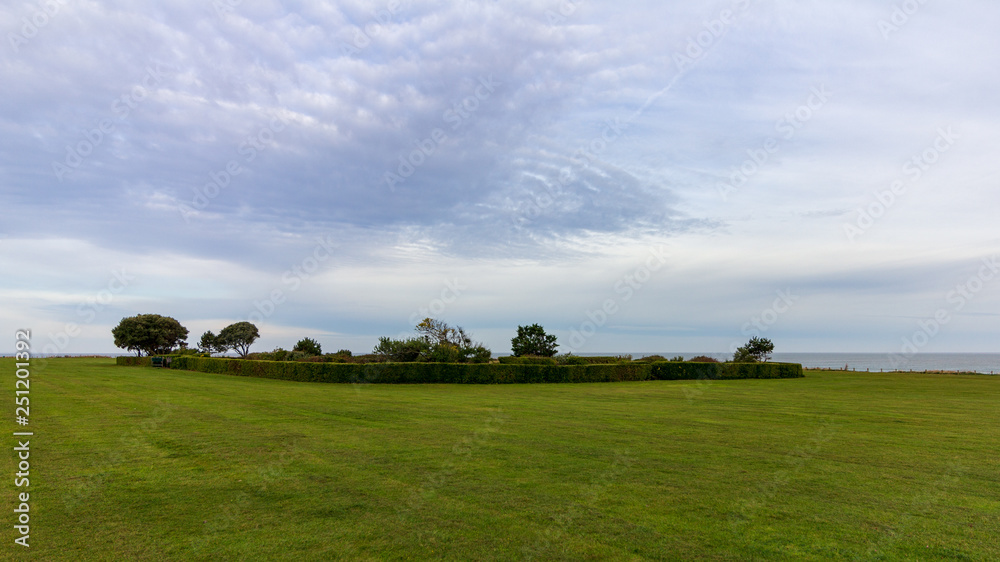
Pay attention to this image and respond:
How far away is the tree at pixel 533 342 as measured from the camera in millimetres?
41812

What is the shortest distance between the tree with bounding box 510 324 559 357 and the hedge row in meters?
12.1

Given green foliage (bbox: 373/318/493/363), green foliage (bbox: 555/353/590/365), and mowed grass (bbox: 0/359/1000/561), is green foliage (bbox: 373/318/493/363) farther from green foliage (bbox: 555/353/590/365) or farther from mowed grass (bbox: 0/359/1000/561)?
mowed grass (bbox: 0/359/1000/561)

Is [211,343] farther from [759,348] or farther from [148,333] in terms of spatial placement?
[759,348]

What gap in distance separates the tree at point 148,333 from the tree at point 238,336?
8199 millimetres

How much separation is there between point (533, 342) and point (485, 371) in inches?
622

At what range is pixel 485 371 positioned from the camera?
87.1ft

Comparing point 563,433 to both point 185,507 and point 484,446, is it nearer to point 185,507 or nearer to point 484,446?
point 484,446

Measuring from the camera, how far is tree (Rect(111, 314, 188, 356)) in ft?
160

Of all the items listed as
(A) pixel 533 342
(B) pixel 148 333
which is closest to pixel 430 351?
(A) pixel 533 342

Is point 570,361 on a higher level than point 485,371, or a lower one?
higher

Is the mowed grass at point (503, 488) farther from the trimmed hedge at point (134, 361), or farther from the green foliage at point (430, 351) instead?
the trimmed hedge at point (134, 361)

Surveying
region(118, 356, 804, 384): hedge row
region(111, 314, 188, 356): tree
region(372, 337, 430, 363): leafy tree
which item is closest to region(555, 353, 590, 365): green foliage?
region(118, 356, 804, 384): hedge row

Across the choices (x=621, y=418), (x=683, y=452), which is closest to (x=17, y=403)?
(x=621, y=418)

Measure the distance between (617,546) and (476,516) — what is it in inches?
55.9
